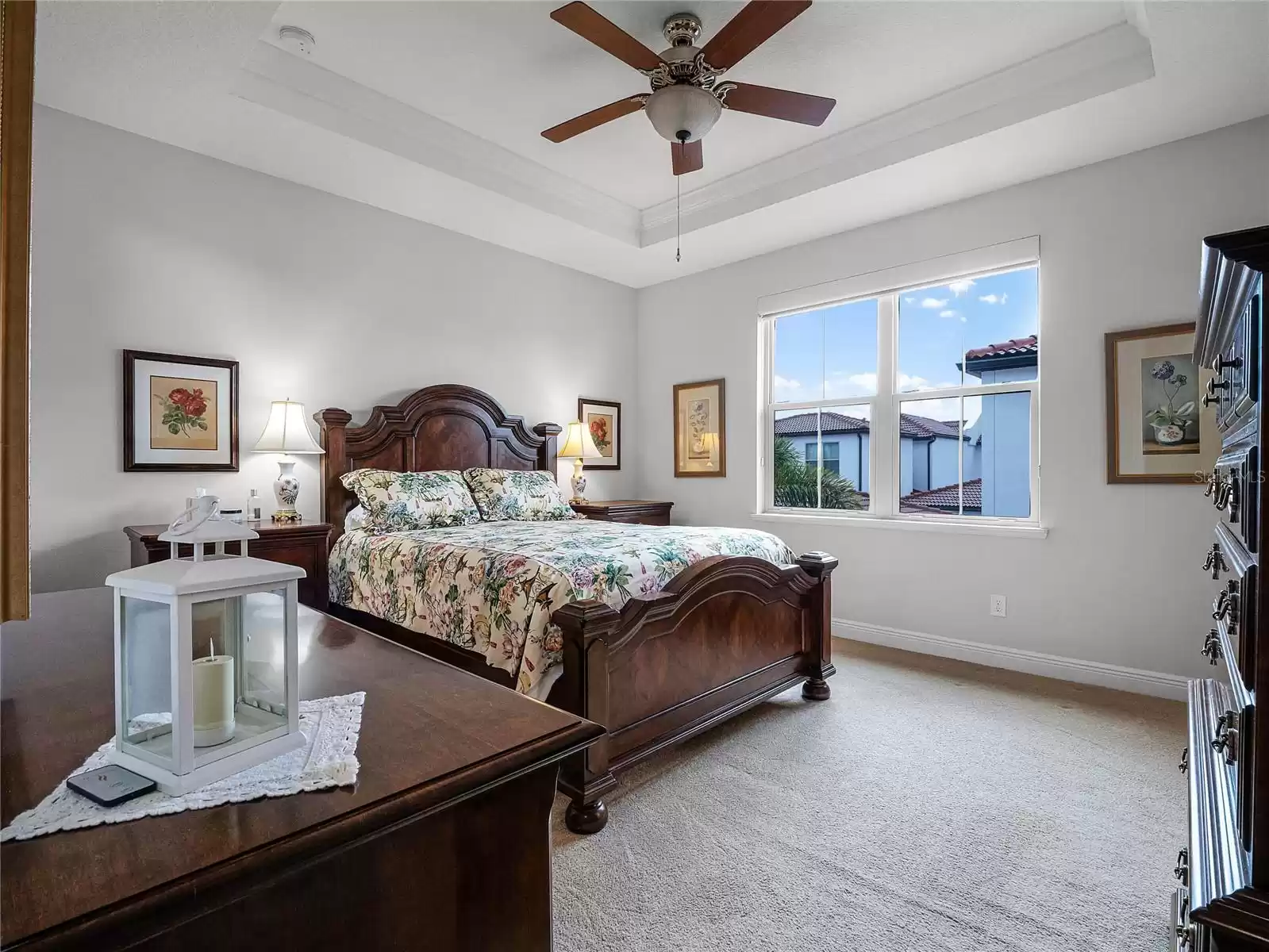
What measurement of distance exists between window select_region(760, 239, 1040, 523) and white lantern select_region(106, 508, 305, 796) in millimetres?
3853

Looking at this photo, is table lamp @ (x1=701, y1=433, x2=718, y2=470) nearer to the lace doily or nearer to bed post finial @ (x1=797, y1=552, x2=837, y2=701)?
bed post finial @ (x1=797, y1=552, x2=837, y2=701)

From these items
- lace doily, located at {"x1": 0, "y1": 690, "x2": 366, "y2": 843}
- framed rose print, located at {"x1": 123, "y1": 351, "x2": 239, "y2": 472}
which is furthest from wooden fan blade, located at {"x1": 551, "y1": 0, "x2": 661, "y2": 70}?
framed rose print, located at {"x1": 123, "y1": 351, "x2": 239, "y2": 472}

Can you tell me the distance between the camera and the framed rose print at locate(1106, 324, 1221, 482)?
9.89 feet

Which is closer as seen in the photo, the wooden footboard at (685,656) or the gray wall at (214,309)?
the wooden footboard at (685,656)

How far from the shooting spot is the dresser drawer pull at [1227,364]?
972 mm

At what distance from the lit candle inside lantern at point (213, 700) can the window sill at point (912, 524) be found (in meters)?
3.80

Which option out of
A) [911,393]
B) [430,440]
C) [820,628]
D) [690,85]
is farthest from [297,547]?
[911,393]

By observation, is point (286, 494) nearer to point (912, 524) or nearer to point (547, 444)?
point (547, 444)

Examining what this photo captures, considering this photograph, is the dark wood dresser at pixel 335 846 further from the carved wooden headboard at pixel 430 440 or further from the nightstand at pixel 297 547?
the carved wooden headboard at pixel 430 440

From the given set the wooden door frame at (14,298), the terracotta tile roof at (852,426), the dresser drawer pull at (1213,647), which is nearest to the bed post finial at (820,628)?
the terracotta tile roof at (852,426)

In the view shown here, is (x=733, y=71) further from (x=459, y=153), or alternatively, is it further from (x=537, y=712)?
(x=537, y=712)

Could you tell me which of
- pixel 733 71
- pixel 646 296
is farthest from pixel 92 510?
pixel 646 296

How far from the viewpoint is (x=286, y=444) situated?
133 inches

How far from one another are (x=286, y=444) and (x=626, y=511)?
7.14ft
